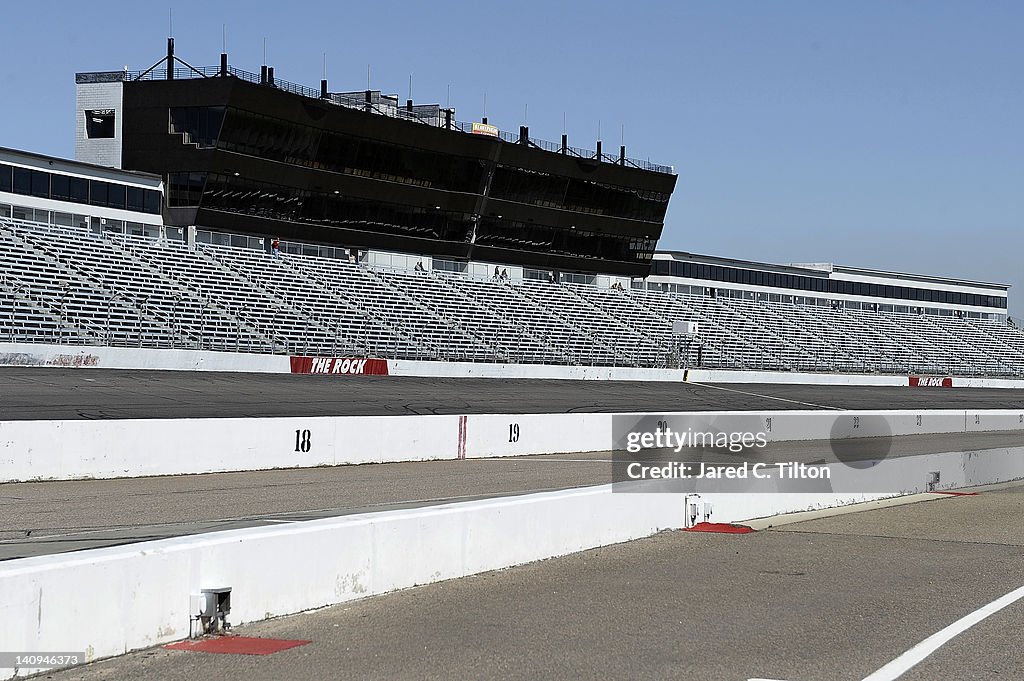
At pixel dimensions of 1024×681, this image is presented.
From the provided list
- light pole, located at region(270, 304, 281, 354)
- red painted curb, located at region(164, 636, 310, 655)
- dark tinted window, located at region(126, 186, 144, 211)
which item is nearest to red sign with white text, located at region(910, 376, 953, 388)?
light pole, located at region(270, 304, 281, 354)

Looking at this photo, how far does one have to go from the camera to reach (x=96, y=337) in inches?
1517

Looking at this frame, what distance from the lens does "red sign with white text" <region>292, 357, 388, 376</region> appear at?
43406 mm

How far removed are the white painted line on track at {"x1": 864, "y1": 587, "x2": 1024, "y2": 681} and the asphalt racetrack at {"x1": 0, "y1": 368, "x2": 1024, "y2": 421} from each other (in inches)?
746

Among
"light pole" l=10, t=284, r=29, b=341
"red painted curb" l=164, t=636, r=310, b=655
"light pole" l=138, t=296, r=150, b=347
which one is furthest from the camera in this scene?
"light pole" l=138, t=296, r=150, b=347

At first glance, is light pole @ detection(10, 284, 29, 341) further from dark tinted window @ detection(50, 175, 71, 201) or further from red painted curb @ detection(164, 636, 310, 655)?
red painted curb @ detection(164, 636, 310, 655)

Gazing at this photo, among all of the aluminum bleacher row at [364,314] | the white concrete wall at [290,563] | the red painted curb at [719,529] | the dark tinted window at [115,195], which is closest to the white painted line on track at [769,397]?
the aluminum bleacher row at [364,314]

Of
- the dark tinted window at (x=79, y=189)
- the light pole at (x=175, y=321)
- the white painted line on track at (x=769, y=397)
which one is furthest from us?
the dark tinted window at (x=79, y=189)

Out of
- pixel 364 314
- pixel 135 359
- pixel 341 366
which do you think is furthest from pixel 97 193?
pixel 135 359

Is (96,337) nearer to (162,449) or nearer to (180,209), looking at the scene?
(180,209)

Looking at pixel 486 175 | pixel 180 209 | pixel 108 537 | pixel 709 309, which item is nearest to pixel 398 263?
pixel 486 175

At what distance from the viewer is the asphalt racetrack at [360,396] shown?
27.9 meters

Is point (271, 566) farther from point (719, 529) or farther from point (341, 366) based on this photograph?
point (341, 366)

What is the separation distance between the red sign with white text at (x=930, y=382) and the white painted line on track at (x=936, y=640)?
61.8 metres

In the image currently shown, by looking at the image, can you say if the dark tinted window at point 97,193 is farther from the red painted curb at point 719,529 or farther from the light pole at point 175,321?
the red painted curb at point 719,529
